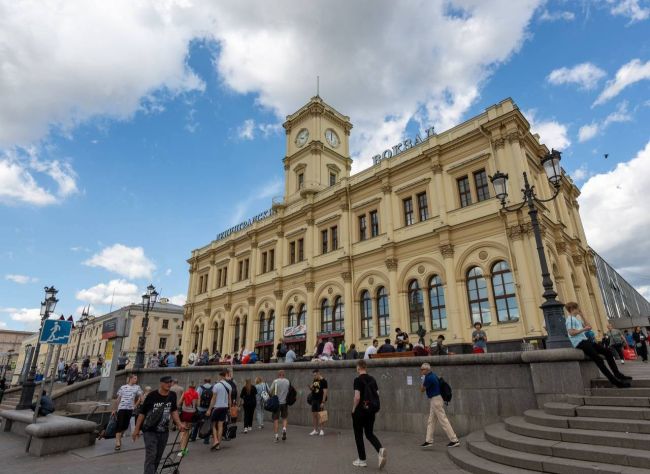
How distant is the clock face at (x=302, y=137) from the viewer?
120 feet

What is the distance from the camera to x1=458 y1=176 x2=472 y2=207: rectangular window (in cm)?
2138

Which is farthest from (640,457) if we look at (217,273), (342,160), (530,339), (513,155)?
(217,273)

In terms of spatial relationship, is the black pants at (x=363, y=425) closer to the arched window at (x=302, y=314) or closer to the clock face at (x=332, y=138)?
the arched window at (x=302, y=314)

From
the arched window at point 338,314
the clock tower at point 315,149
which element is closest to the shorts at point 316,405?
the arched window at point 338,314

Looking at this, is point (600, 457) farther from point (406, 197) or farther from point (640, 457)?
point (406, 197)

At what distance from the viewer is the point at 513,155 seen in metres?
19.7

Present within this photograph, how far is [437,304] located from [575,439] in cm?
1497

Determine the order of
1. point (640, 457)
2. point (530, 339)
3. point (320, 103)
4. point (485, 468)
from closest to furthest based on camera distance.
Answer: point (640, 457) → point (485, 468) → point (530, 339) → point (320, 103)

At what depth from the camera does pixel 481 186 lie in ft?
68.8

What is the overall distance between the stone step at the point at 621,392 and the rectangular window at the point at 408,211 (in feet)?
54.4

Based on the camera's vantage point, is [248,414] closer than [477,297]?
Yes

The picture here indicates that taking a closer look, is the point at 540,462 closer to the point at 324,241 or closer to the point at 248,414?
the point at 248,414

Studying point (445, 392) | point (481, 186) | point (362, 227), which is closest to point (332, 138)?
point (362, 227)

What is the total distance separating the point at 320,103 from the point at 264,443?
3252 cm
